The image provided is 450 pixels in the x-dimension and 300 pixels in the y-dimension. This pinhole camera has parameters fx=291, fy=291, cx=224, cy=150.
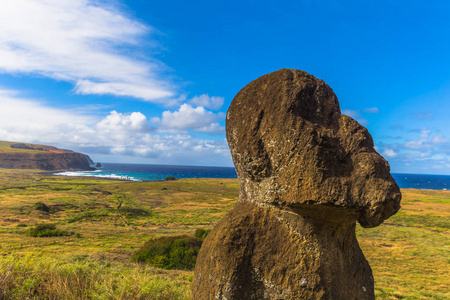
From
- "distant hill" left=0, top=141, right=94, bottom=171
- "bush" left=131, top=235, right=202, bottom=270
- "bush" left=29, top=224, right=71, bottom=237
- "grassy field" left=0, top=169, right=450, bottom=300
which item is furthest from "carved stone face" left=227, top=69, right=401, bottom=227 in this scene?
"distant hill" left=0, top=141, right=94, bottom=171

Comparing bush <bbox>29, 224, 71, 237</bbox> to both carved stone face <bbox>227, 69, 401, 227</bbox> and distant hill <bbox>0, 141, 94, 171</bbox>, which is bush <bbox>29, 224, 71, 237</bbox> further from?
distant hill <bbox>0, 141, 94, 171</bbox>

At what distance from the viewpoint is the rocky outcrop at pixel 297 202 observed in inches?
155

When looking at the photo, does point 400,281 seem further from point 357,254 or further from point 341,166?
point 341,166

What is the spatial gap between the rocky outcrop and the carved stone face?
0.04 ft

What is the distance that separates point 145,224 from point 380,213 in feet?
92.2

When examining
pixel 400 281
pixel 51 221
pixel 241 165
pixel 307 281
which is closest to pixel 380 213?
pixel 307 281

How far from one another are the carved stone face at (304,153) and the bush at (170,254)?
404 inches

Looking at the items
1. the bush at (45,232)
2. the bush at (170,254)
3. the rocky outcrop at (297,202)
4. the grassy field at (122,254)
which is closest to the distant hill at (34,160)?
the grassy field at (122,254)

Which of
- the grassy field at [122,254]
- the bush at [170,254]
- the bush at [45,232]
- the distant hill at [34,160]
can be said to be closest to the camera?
the grassy field at [122,254]

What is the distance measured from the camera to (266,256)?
4.29 m

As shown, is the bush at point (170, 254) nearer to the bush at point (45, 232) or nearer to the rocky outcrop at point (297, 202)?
the rocky outcrop at point (297, 202)

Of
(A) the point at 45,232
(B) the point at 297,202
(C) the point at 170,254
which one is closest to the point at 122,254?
(C) the point at 170,254

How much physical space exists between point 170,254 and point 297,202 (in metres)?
12.1

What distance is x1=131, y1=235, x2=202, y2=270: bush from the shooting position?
1383cm
